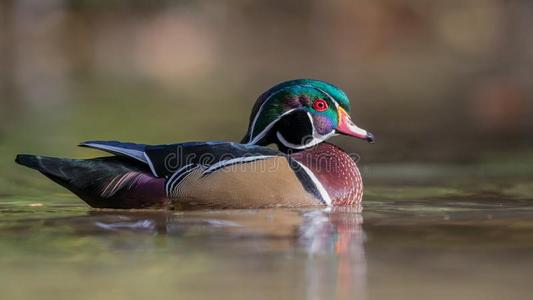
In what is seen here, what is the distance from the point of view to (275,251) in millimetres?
6594

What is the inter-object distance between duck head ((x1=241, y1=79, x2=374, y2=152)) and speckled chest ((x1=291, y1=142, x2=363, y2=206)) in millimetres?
131

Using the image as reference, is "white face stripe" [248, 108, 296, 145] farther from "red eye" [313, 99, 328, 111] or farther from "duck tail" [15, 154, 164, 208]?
"duck tail" [15, 154, 164, 208]

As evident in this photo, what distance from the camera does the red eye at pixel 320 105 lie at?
9172mm

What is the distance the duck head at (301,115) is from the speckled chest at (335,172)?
131mm

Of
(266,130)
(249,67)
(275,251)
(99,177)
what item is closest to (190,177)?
(99,177)

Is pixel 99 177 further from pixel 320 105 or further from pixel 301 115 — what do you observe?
pixel 320 105

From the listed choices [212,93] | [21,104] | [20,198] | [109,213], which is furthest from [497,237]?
[212,93]

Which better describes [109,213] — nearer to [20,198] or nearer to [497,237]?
[20,198]

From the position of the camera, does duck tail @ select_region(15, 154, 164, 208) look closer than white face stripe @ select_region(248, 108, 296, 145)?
Yes

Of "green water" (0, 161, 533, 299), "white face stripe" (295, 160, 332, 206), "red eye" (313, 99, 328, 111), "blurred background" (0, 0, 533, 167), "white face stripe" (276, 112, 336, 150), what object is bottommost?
"green water" (0, 161, 533, 299)

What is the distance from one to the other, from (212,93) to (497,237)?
1505 centimetres

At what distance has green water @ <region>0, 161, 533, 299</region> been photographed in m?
5.61

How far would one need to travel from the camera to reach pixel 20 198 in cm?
976

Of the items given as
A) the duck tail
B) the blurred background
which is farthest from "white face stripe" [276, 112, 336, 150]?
the blurred background
